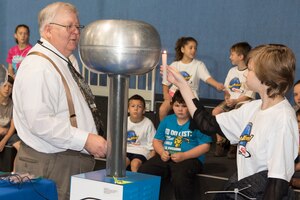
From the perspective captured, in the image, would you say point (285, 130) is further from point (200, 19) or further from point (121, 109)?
point (200, 19)

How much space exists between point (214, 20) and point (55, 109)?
17.8 ft

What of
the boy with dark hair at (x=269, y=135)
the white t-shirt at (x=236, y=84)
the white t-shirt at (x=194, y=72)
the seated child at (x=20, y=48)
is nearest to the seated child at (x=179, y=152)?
the white t-shirt at (x=236, y=84)

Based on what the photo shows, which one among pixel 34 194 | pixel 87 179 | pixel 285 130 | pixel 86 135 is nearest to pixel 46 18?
pixel 86 135

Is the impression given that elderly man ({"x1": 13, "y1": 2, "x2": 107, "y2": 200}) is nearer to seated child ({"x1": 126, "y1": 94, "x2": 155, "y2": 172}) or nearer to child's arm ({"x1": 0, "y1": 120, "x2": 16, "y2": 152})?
seated child ({"x1": 126, "y1": 94, "x2": 155, "y2": 172})

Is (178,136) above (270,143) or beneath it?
beneath

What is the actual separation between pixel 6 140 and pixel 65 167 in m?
3.52

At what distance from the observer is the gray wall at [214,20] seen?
752 cm

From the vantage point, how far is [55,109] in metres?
2.82

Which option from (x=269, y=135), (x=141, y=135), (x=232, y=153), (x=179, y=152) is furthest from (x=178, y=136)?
(x=269, y=135)

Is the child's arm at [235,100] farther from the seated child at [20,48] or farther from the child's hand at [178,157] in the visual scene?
the seated child at [20,48]

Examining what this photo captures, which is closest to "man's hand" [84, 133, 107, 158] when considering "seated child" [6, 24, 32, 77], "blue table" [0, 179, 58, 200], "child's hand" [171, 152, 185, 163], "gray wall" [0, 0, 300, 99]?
"blue table" [0, 179, 58, 200]

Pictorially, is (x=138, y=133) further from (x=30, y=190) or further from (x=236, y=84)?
(x=30, y=190)

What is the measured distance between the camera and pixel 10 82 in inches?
251

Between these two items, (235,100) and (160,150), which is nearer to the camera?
(160,150)
